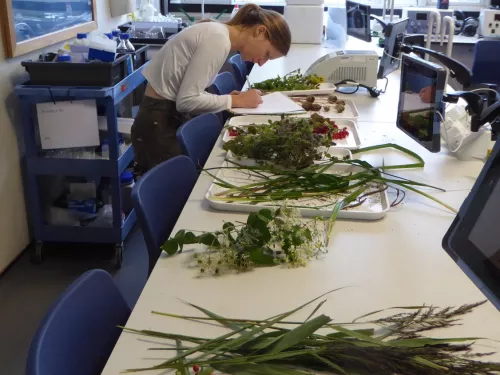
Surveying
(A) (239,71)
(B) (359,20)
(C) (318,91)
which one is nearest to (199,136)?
(C) (318,91)

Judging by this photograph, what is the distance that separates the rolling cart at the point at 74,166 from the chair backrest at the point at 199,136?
57cm

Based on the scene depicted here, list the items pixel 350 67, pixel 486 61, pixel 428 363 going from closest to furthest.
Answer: pixel 428 363 → pixel 350 67 → pixel 486 61

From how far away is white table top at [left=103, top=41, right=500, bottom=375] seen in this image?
41.4 inches

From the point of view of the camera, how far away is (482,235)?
3.12ft

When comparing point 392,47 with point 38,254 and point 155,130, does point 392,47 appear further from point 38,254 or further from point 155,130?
point 38,254

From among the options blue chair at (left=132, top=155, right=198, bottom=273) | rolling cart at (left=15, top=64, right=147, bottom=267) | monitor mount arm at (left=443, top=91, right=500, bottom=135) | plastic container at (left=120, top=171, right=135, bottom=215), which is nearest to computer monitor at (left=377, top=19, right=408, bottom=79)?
monitor mount arm at (left=443, top=91, right=500, bottom=135)

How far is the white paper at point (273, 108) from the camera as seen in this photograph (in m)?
2.39

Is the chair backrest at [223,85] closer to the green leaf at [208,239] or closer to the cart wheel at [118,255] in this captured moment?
the cart wheel at [118,255]

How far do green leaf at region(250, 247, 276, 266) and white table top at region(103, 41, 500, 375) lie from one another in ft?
0.07

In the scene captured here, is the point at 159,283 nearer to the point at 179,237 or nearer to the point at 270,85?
the point at 179,237

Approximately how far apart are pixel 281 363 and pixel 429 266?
528 mm

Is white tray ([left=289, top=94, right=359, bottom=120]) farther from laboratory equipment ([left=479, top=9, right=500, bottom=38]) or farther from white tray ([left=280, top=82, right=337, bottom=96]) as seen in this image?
laboratory equipment ([left=479, top=9, right=500, bottom=38])

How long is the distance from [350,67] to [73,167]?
157 cm

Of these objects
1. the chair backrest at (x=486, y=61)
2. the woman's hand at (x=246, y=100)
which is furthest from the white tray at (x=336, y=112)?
the chair backrest at (x=486, y=61)
